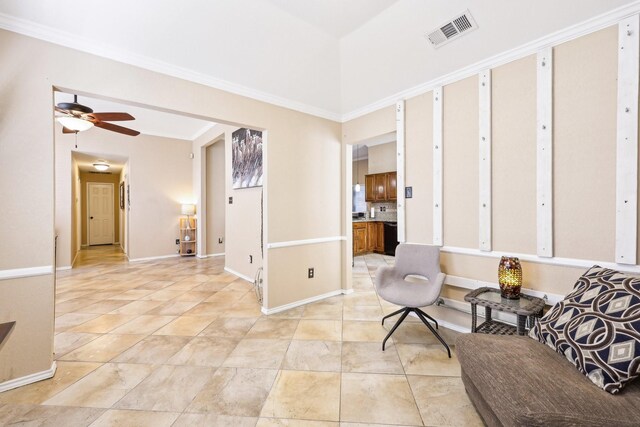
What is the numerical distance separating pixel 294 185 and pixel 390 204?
4.74 m

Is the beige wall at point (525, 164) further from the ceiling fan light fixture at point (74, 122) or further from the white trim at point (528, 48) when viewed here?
the ceiling fan light fixture at point (74, 122)

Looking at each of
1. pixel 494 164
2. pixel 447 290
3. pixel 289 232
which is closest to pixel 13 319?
pixel 289 232

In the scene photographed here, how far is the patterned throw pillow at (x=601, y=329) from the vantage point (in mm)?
1166

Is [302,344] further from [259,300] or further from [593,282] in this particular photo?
[593,282]

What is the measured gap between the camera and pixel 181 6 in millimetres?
2084

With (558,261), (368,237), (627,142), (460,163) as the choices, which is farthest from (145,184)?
(627,142)

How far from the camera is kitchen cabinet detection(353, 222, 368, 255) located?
678cm

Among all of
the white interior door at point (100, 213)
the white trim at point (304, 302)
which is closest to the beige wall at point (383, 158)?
the white trim at point (304, 302)

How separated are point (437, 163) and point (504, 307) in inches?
58.9

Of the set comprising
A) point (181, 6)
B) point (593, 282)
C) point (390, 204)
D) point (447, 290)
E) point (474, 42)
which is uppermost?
point (181, 6)

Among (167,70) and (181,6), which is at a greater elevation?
(181,6)

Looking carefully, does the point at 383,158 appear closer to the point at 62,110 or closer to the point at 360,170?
the point at 360,170

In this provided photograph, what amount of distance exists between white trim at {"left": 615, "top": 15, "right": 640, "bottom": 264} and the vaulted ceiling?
265mm

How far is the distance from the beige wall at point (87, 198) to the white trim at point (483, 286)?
35.6 feet
